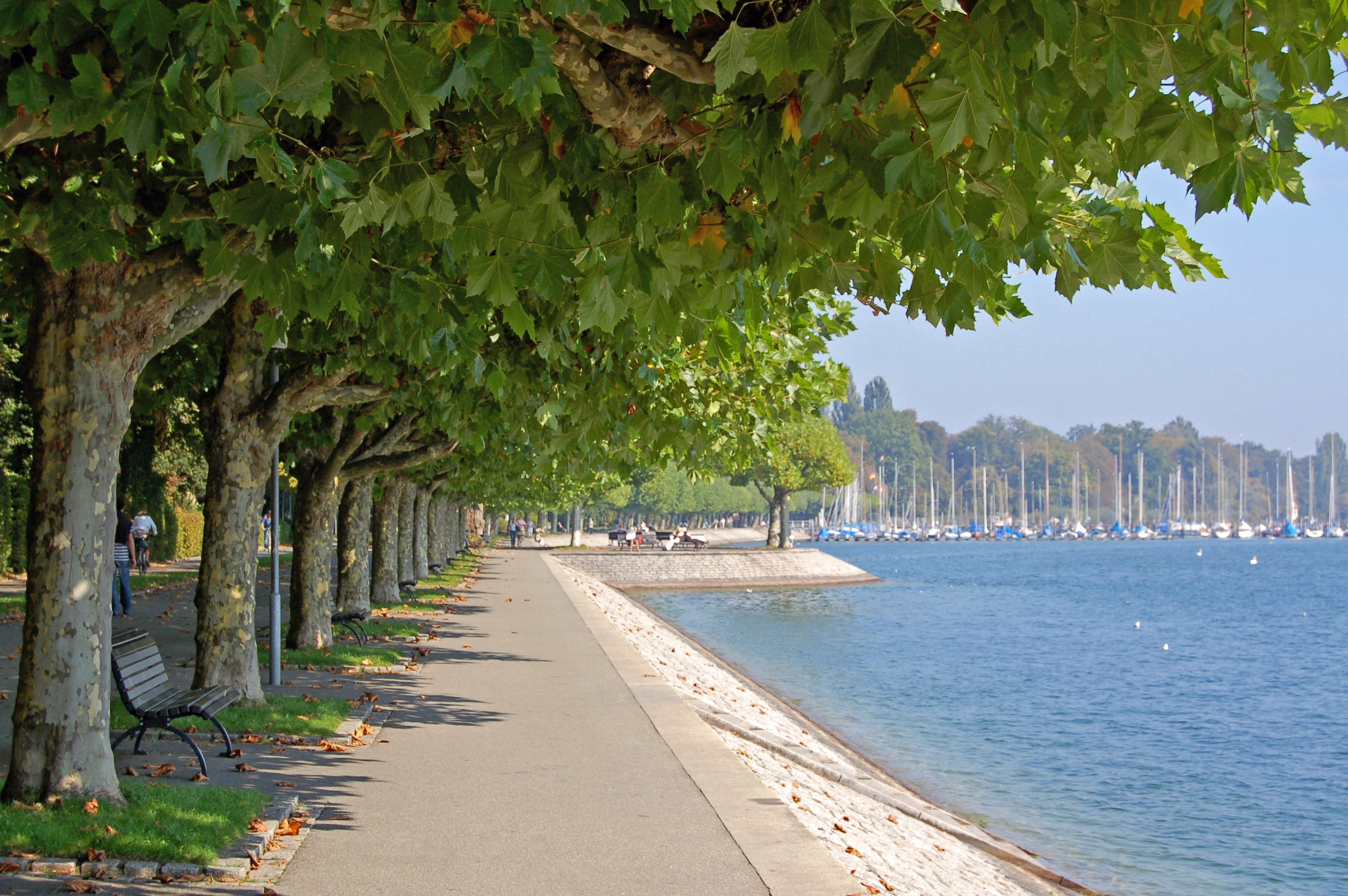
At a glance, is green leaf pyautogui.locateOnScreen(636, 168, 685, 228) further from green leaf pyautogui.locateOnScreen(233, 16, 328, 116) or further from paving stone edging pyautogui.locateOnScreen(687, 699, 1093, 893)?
paving stone edging pyautogui.locateOnScreen(687, 699, 1093, 893)

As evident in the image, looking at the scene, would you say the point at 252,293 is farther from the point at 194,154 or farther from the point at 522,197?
the point at 194,154

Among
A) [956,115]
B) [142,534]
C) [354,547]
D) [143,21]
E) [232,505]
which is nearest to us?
[956,115]

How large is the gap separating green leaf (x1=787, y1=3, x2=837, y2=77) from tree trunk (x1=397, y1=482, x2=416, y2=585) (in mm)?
26742

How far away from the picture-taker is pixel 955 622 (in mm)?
45250

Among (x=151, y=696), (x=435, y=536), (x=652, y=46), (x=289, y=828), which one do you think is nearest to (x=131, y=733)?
(x=151, y=696)

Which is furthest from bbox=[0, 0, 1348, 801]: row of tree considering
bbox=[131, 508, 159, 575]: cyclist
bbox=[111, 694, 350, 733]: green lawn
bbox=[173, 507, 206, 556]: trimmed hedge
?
bbox=[173, 507, 206, 556]: trimmed hedge

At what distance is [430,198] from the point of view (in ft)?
14.8

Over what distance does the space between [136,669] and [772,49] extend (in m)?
7.42

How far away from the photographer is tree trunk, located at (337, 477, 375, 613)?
19.6 meters

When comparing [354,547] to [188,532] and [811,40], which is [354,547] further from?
[188,532]

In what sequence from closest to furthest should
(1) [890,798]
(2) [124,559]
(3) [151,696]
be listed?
(3) [151,696] < (1) [890,798] < (2) [124,559]

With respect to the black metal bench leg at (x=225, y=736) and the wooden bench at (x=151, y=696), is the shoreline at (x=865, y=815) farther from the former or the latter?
the wooden bench at (x=151, y=696)

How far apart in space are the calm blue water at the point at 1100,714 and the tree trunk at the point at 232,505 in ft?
29.4

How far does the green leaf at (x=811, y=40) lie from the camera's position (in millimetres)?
3141
